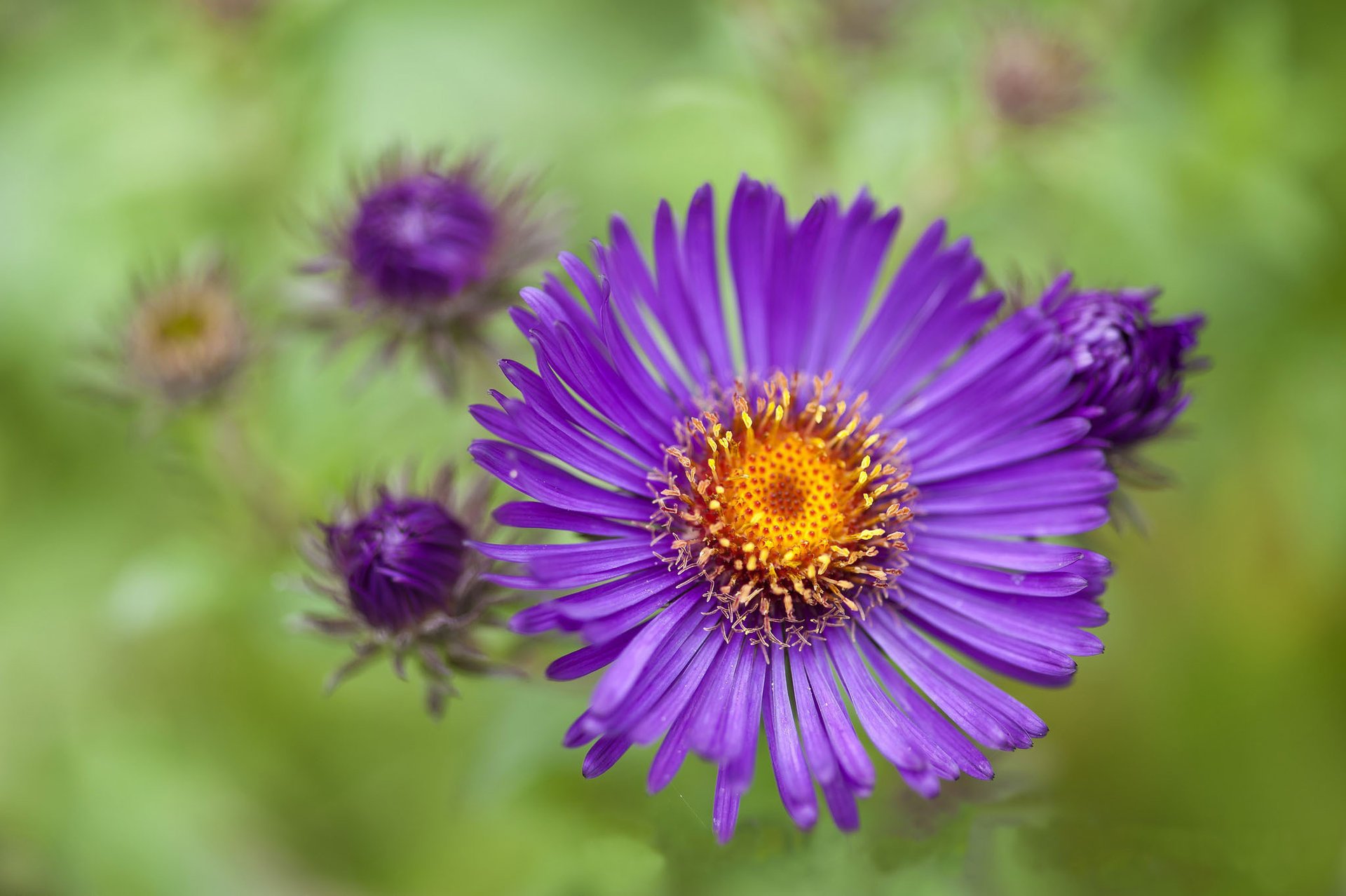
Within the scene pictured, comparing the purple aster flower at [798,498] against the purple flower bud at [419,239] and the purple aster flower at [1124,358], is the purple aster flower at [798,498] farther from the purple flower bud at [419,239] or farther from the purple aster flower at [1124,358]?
the purple flower bud at [419,239]

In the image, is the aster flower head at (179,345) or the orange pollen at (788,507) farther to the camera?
the aster flower head at (179,345)

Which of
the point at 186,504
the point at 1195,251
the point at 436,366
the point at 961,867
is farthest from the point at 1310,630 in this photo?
the point at 186,504

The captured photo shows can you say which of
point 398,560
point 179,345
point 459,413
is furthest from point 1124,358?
point 179,345

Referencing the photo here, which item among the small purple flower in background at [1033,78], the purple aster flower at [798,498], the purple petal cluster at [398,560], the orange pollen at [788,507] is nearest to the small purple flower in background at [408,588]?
the purple petal cluster at [398,560]

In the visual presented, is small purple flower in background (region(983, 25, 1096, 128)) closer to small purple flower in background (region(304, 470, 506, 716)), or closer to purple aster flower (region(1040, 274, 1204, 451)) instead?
purple aster flower (region(1040, 274, 1204, 451))

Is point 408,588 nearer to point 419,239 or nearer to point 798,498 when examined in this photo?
point 419,239

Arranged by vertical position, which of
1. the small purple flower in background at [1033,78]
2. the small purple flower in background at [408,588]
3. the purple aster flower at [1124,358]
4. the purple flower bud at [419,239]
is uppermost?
the small purple flower in background at [1033,78]
